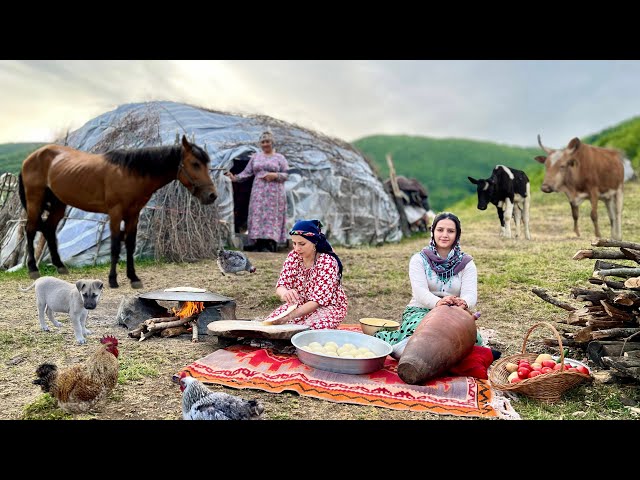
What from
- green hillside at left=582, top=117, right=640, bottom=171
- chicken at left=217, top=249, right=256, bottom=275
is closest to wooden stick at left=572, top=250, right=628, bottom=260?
chicken at left=217, top=249, right=256, bottom=275

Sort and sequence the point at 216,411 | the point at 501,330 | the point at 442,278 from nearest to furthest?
the point at 216,411, the point at 442,278, the point at 501,330

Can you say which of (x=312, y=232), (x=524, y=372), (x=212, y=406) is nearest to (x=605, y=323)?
(x=524, y=372)

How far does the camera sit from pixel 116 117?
27.6 feet

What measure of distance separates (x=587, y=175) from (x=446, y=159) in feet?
68.2

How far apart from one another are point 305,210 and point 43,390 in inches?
280

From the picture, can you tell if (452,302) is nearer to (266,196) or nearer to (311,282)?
(311,282)

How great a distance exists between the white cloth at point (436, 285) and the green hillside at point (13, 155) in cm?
389

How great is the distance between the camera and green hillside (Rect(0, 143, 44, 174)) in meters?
4.80

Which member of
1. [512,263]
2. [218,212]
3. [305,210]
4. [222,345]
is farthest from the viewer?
[305,210]

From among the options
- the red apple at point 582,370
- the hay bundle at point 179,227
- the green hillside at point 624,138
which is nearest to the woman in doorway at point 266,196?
the hay bundle at point 179,227

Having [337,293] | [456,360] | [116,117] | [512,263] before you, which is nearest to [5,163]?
[116,117]

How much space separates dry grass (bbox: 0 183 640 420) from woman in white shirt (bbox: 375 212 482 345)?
2.71 feet

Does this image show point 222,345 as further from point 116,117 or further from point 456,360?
point 116,117

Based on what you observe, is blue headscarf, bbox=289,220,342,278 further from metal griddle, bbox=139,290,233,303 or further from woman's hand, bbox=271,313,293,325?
metal griddle, bbox=139,290,233,303
